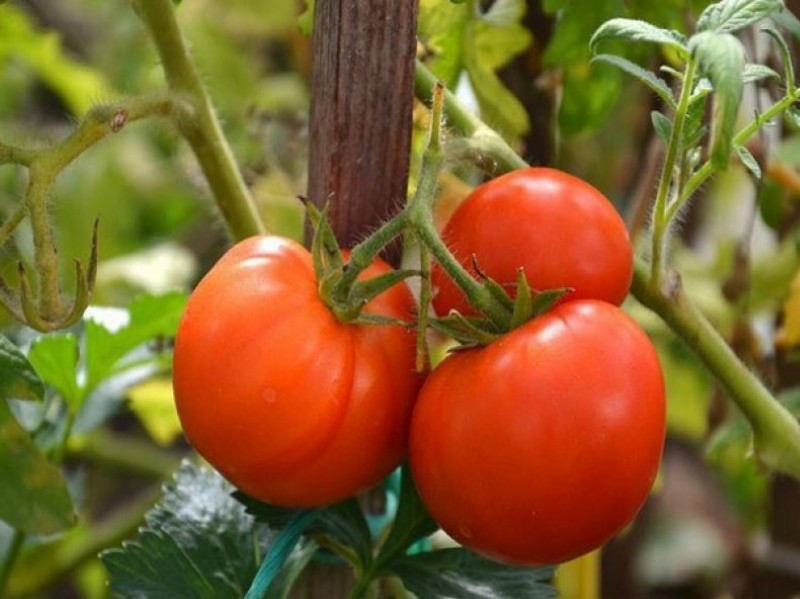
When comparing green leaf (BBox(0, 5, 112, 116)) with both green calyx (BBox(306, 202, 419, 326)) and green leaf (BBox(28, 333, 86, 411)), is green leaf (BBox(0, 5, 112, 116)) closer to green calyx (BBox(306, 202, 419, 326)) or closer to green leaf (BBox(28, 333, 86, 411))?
green leaf (BBox(28, 333, 86, 411))

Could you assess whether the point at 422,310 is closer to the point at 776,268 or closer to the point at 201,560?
the point at 201,560

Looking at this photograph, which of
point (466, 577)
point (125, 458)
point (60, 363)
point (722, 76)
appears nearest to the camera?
point (722, 76)

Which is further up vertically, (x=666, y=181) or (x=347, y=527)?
(x=666, y=181)

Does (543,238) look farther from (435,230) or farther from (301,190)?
(301,190)

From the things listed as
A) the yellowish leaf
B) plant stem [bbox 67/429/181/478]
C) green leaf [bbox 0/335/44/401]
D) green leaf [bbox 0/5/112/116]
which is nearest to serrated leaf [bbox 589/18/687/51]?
green leaf [bbox 0/335/44/401]

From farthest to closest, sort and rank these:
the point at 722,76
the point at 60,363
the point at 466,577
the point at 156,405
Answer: the point at 156,405
the point at 60,363
the point at 466,577
the point at 722,76

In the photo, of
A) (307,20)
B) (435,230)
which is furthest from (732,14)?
(307,20)
